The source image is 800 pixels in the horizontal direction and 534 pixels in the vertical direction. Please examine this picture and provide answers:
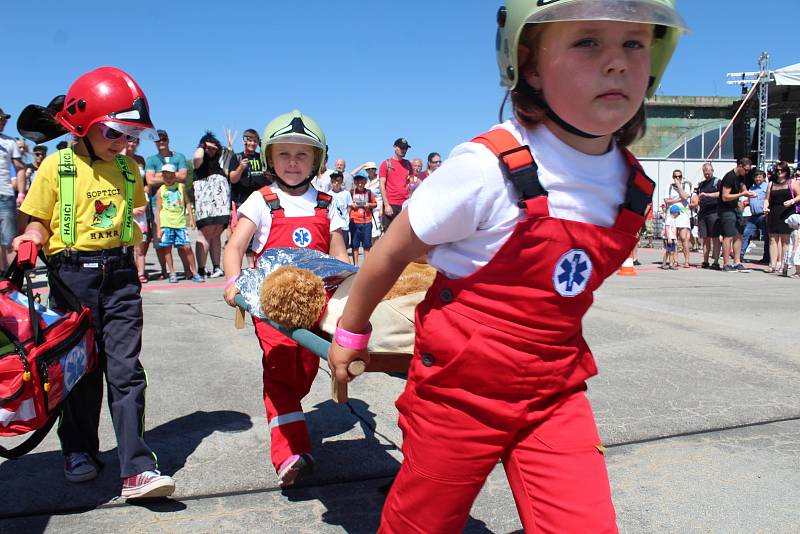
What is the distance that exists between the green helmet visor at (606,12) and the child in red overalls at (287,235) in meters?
1.87

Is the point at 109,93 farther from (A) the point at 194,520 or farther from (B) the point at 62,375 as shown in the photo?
(A) the point at 194,520

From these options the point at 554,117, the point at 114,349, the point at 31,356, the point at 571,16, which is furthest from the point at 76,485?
the point at 571,16

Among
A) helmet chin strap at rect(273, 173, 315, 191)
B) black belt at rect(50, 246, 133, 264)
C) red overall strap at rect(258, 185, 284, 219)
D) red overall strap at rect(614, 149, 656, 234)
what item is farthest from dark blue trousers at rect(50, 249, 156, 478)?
red overall strap at rect(614, 149, 656, 234)

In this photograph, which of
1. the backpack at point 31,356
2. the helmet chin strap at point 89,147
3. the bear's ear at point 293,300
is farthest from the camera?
the helmet chin strap at point 89,147

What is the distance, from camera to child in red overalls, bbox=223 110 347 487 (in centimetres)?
317

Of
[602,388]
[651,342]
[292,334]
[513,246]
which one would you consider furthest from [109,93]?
[651,342]

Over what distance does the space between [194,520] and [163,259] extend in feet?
25.8

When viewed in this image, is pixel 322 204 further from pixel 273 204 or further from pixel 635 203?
pixel 635 203

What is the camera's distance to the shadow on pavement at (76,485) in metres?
2.90

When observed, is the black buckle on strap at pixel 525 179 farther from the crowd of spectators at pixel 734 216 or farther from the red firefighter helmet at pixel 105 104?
the crowd of spectators at pixel 734 216

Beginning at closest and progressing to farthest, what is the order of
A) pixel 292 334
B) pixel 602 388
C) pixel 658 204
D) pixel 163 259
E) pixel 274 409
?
pixel 292 334 → pixel 274 409 → pixel 602 388 → pixel 163 259 → pixel 658 204

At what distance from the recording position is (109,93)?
118 inches

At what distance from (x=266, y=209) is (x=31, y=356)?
1.23 meters

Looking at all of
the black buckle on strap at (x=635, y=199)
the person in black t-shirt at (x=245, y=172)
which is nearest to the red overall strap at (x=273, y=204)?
the black buckle on strap at (x=635, y=199)
